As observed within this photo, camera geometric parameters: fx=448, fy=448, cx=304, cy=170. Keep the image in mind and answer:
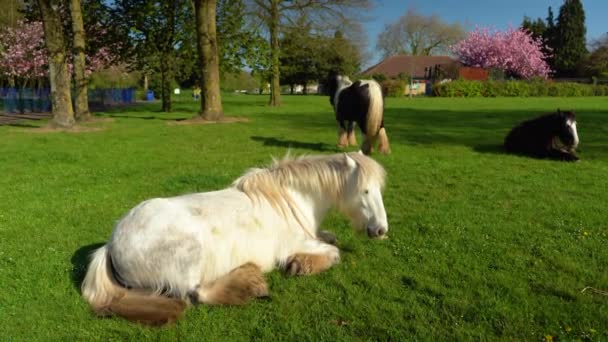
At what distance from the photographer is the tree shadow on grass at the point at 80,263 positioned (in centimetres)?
439

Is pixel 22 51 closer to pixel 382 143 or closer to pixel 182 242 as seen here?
pixel 382 143

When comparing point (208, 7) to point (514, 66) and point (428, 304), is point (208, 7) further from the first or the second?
point (514, 66)

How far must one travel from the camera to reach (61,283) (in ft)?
14.0

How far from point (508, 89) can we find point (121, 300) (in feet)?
184

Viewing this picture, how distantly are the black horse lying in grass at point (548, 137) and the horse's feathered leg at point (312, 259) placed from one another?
7.92 metres

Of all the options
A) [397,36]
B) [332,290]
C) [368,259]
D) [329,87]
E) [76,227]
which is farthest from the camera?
[397,36]

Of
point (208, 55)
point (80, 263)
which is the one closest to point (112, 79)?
point (208, 55)

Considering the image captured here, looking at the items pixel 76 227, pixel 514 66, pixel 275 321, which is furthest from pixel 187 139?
pixel 514 66

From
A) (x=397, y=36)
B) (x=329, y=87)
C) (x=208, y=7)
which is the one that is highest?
(x=397, y=36)

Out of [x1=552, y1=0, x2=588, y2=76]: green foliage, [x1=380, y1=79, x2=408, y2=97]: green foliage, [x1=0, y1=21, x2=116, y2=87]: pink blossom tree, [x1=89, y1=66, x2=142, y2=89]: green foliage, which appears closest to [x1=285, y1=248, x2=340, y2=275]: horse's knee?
[x1=0, y1=21, x2=116, y2=87]: pink blossom tree

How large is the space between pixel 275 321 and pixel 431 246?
230 centimetres

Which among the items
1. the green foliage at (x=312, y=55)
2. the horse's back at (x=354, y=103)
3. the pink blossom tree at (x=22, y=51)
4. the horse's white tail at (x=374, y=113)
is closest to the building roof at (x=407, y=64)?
the green foliage at (x=312, y=55)

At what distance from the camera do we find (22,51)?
36.3 metres

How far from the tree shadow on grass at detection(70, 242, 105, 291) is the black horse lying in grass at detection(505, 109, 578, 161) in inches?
382
